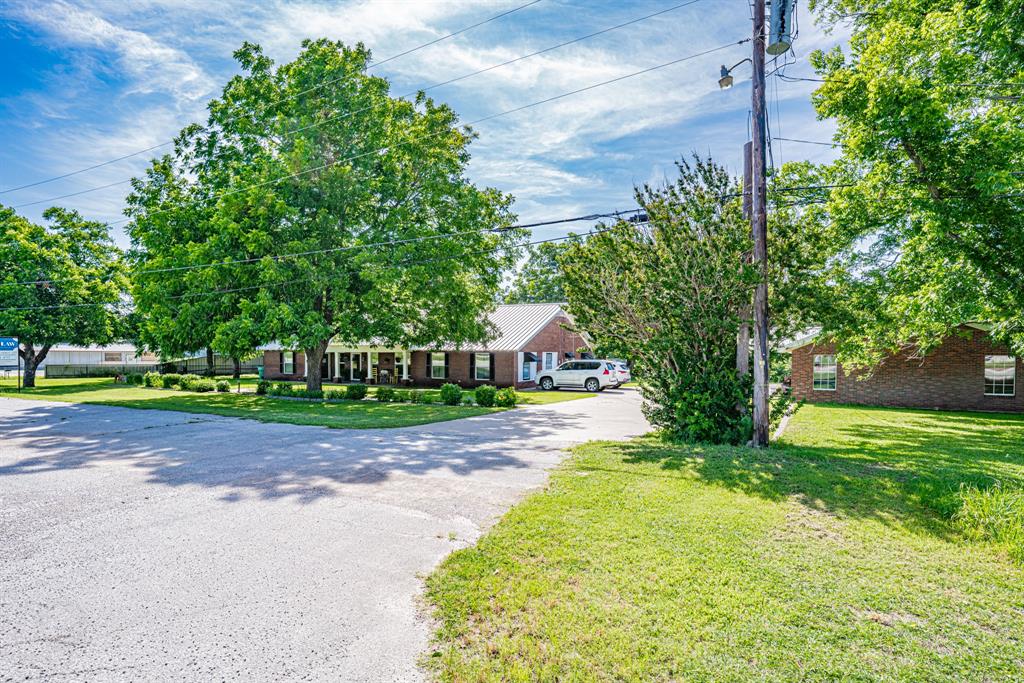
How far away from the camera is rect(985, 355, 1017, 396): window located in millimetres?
19105

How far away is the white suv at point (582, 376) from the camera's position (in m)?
28.0

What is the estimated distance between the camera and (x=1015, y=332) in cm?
1390

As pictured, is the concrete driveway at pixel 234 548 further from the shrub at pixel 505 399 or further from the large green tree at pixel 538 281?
the large green tree at pixel 538 281

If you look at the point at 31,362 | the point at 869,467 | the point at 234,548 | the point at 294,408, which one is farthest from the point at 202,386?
the point at 869,467

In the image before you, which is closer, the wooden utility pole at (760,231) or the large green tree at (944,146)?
the wooden utility pole at (760,231)

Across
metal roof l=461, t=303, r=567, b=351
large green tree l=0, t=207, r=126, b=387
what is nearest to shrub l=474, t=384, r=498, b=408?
A: metal roof l=461, t=303, r=567, b=351

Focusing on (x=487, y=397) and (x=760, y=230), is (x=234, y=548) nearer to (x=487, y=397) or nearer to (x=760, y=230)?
(x=760, y=230)

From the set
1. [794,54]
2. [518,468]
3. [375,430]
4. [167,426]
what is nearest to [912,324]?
[794,54]

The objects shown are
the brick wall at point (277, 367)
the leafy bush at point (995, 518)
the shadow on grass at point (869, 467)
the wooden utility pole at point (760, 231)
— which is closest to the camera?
the leafy bush at point (995, 518)

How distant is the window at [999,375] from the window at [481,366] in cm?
2126

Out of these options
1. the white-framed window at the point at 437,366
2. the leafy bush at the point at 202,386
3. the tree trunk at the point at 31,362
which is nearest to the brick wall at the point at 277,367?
the leafy bush at the point at 202,386

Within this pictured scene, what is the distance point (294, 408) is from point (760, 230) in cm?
1619

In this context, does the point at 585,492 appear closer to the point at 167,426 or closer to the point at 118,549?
the point at 118,549

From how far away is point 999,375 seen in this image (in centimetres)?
1927
